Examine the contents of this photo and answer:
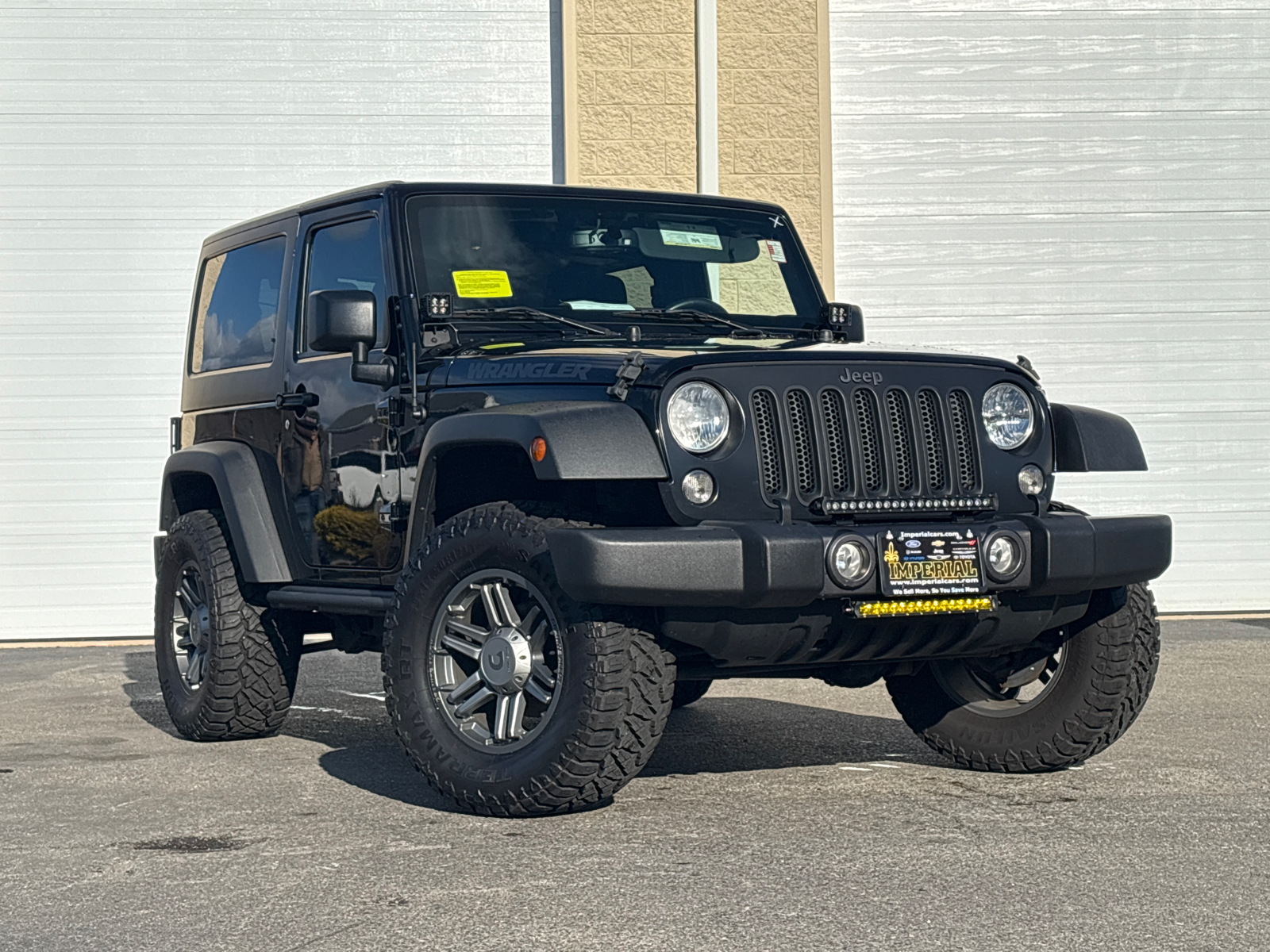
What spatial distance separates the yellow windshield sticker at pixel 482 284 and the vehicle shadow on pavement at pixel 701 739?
5.59 feet

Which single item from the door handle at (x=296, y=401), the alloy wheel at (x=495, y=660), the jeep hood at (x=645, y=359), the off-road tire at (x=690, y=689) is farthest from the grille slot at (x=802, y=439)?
the off-road tire at (x=690, y=689)

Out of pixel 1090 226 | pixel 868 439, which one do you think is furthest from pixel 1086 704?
pixel 1090 226

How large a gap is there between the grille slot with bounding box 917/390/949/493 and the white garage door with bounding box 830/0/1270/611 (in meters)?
7.93

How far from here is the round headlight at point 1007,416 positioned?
5980 mm

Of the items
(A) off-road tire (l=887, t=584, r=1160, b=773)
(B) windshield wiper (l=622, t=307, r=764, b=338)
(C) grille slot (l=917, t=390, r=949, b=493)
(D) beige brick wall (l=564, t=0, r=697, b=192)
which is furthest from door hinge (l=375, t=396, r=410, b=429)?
(D) beige brick wall (l=564, t=0, r=697, b=192)

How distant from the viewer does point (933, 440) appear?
5.82m

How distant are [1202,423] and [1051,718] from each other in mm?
8144

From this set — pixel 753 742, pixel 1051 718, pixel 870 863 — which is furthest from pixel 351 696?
pixel 870 863

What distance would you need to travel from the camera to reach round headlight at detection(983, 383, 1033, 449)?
598 centimetres

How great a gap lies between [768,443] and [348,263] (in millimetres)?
2168

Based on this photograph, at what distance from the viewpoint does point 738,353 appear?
18.2ft

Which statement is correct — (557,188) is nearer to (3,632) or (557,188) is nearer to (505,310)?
(505,310)

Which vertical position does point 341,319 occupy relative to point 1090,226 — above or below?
below

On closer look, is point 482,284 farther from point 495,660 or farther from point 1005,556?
point 1005,556
